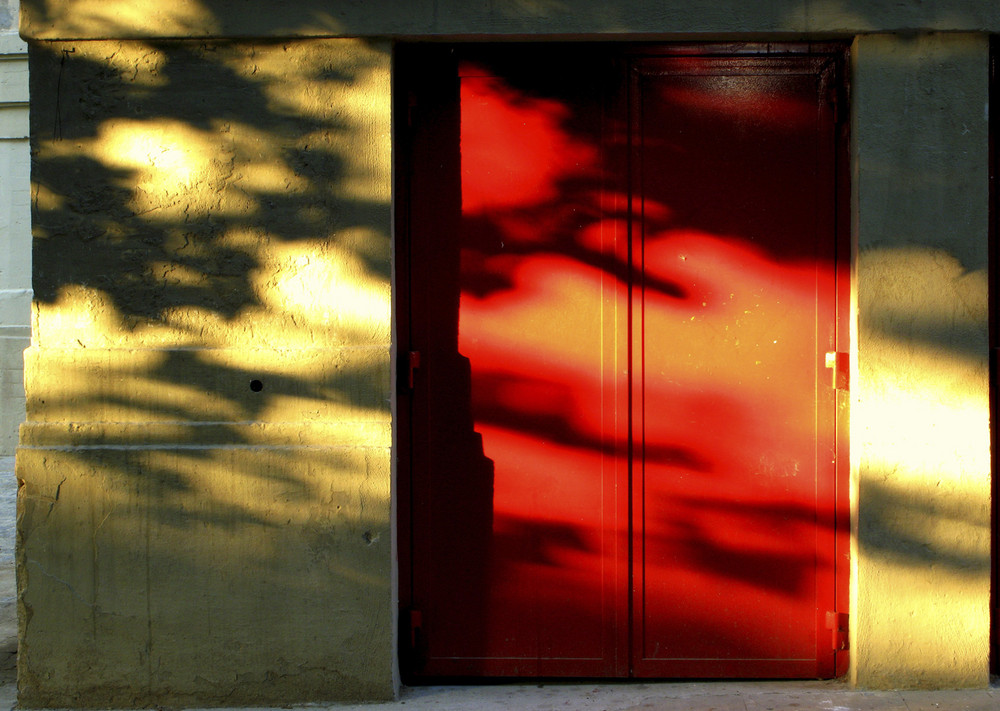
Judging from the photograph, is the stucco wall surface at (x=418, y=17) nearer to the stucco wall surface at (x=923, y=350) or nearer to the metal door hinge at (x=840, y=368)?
the stucco wall surface at (x=923, y=350)

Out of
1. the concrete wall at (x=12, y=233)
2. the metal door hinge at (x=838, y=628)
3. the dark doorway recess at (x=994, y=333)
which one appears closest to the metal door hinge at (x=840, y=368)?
the dark doorway recess at (x=994, y=333)

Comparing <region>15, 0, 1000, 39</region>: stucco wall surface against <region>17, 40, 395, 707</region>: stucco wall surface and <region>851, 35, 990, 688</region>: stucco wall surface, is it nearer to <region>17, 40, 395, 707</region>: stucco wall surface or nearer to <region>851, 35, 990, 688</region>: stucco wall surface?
<region>17, 40, 395, 707</region>: stucco wall surface

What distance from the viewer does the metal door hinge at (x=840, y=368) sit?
3.87m

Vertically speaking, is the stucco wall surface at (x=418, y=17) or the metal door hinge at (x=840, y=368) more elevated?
the stucco wall surface at (x=418, y=17)

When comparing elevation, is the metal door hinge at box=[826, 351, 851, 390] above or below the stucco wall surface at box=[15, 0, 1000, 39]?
below

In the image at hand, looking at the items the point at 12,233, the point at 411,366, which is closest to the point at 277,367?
the point at 411,366

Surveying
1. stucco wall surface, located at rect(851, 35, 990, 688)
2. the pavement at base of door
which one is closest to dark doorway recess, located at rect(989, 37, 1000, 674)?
stucco wall surface, located at rect(851, 35, 990, 688)

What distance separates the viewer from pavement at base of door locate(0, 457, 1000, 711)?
365 centimetres

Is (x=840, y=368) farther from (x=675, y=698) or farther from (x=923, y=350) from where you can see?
(x=675, y=698)

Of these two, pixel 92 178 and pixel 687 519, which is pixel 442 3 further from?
pixel 687 519

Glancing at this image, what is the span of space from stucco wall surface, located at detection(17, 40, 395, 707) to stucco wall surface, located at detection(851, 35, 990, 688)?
2010 millimetres

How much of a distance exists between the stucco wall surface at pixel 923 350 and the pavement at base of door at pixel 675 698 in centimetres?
17

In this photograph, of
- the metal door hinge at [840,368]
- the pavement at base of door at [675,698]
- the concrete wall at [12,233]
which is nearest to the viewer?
the pavement at base of door at [675,698]

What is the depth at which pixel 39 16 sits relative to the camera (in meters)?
3.70
